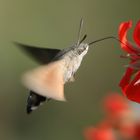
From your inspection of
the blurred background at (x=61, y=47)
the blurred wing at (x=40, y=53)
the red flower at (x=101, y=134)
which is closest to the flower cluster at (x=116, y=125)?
the red flower at (x=101, y=134)

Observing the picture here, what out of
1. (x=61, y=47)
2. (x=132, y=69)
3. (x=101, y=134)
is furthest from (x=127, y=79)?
(x=61, y=47)

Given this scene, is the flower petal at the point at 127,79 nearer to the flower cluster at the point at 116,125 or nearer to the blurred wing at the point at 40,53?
the blurred wing at the point at 40,53

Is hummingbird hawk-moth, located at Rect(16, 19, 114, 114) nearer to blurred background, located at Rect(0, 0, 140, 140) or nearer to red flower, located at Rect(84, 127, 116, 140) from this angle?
red flower, located at Rect(84, 127, 116, 140)

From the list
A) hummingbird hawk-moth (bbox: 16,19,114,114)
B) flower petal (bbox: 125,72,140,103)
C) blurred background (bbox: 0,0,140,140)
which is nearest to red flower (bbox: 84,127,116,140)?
hummingbird hawk-moth (bbox: 16,19,114,114)

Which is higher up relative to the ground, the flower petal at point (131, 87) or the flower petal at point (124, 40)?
the flower petal at point (124, 40)

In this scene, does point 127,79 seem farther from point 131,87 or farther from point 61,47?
point 61,47

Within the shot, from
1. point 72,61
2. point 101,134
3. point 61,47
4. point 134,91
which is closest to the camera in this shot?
point 134,91

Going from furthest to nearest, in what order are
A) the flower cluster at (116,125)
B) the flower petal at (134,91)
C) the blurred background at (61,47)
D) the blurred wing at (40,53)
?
the blurred background at (61,47) → the flower cluster at (116,125) → the blurred wing at (40,53) → the flower petal at (134,91)
